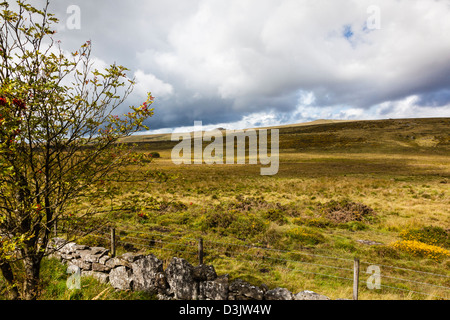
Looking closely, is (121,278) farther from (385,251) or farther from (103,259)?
(385,251)

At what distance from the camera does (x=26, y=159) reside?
15.4 feet

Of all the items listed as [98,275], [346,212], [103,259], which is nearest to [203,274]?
[103,259]

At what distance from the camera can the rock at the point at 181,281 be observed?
6520mm

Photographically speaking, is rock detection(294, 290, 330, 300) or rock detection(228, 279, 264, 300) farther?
rock detection(228, 279, 264, 300)

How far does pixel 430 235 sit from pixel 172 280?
14064mm

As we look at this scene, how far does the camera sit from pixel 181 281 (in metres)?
6.57

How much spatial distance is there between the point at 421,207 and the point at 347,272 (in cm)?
1379

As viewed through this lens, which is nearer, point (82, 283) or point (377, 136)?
point (82, 283)

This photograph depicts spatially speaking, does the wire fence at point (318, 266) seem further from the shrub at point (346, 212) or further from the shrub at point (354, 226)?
the shrub at point (346, 212)

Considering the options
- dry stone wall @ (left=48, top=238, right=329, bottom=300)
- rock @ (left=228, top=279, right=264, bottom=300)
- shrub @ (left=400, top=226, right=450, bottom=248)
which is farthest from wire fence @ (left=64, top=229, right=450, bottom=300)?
shrub @ (left=400, top=226, right=450, bottom=248)

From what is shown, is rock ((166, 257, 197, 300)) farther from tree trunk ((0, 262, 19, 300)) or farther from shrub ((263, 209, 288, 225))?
shrub ((263, 209, 288, 225))

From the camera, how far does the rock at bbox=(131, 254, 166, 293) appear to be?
273 inches
